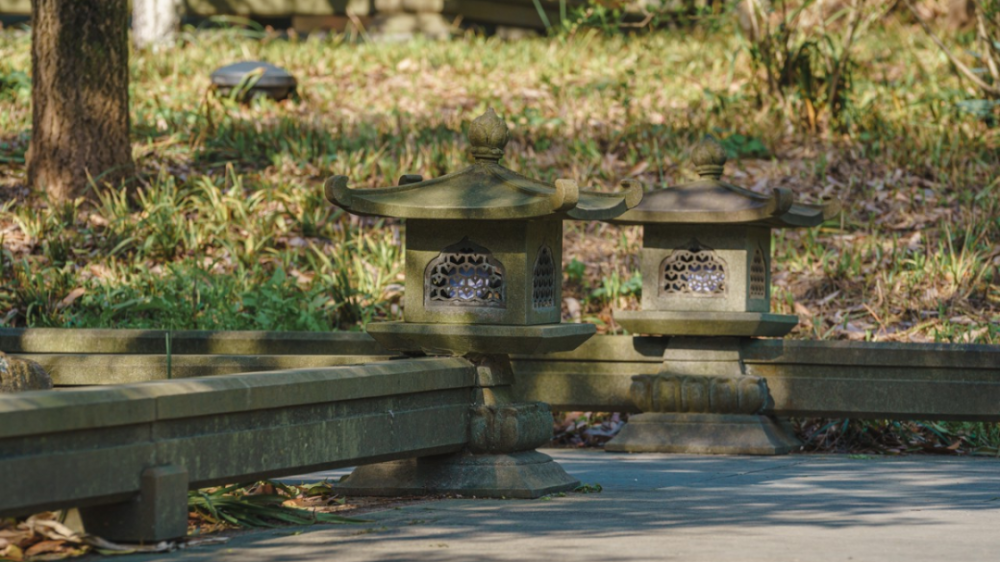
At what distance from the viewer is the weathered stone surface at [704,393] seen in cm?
948

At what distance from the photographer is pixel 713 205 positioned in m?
9.44

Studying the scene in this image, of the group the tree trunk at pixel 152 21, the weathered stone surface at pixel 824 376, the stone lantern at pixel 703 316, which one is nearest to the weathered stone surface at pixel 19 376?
the weathered stone surface at pixel 824 376

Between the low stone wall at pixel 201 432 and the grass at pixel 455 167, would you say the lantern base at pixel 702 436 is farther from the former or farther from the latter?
the low stone wall at pixel 201 432

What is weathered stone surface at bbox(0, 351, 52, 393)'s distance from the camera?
6.49 m

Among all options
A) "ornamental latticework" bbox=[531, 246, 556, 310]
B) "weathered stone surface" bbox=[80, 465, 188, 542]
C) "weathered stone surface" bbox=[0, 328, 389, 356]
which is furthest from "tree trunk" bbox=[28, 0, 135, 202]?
"weathered stone surface" bbox=[80, 465, 188, 542]

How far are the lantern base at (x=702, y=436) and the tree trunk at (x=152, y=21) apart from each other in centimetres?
1379

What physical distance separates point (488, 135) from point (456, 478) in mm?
1686

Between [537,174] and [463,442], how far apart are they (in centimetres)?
756

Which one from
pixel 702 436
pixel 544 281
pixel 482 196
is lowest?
pixel 702 436

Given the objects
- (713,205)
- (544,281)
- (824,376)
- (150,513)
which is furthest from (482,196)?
(824,376)

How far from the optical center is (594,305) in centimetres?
1230

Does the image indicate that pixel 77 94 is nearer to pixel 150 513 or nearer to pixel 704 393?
pixel 704 393

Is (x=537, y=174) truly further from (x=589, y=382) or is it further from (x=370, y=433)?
(x=370, y=433)

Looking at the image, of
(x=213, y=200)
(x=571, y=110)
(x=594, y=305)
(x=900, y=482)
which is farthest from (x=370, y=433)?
(x=571, y=110)
